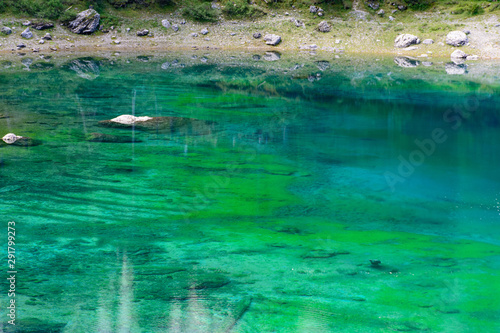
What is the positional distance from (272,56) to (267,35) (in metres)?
6.79

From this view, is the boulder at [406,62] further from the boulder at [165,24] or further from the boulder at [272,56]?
the boulder at [165,24]

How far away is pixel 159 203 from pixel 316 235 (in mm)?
2537

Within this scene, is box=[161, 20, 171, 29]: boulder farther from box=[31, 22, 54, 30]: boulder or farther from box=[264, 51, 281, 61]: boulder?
box=[264, 51, 281, 61]: boulder

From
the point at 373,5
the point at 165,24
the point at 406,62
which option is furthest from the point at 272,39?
the point at 406,62

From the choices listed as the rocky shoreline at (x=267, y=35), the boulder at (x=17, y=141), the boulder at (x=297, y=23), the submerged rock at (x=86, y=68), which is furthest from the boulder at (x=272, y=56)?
the boulder at (x=17, y=141)

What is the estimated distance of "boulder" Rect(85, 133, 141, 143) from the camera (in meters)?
10.6

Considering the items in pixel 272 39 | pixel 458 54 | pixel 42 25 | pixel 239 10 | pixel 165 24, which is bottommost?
pixel 458 54

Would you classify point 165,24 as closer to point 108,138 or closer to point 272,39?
point 272,39

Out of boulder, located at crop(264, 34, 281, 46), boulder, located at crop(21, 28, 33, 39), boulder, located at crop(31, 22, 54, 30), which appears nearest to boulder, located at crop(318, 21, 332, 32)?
boulder, located at crop(264, 34, 281, 46)

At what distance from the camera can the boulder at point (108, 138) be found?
34.7ft

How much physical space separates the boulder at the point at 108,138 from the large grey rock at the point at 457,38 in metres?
30.5

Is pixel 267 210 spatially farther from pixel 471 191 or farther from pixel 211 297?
pixel 471 191

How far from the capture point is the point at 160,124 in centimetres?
1238

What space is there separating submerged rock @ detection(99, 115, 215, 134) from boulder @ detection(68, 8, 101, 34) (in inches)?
1095
